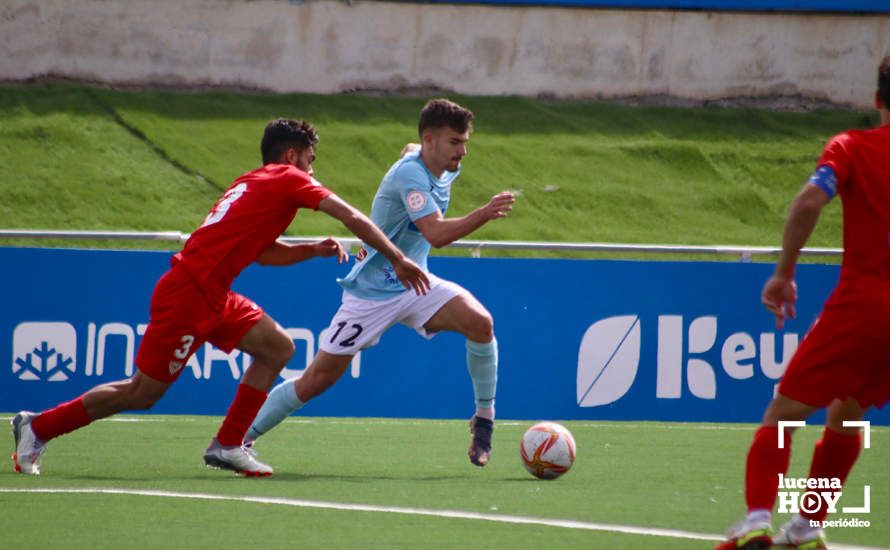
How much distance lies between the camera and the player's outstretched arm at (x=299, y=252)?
26.0ft

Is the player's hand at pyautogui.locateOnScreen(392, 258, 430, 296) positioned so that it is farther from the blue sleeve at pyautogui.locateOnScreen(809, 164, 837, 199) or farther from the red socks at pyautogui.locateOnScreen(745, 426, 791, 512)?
the blue sleeve at pyautogui.locateOnScreen(809, 164, 837, 199)

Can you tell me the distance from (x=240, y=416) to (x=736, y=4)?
25.0 metres

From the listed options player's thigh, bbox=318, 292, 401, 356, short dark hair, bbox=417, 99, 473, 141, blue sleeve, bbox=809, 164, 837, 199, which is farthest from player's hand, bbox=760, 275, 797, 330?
player's thigh, bbox=318, 292, 401, 356

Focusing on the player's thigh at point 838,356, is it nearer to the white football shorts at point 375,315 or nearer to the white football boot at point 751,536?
the white football boot at point 751,536

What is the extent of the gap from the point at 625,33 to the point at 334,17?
6.07 metres

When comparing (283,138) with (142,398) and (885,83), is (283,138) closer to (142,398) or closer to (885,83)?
(142,398)

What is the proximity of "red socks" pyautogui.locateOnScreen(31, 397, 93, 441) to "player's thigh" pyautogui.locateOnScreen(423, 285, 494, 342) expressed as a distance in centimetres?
207

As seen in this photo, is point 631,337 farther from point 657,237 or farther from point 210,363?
point 657,237

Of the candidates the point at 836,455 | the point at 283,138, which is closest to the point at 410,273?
the point at 283,138

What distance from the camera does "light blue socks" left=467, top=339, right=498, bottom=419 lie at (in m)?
8.25

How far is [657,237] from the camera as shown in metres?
25.6

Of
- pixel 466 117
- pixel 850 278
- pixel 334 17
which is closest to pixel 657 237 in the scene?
pixel 334 17

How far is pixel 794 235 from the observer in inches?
190

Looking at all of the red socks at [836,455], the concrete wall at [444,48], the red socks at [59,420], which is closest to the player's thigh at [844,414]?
the red socks at [836,455]
